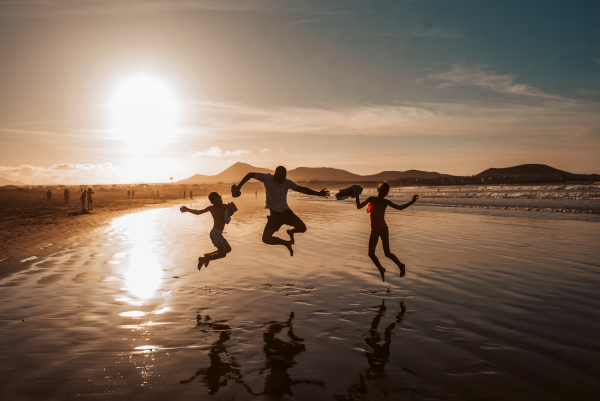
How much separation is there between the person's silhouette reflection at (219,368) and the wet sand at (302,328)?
0.02 m

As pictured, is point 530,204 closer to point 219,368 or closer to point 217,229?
point 217,229

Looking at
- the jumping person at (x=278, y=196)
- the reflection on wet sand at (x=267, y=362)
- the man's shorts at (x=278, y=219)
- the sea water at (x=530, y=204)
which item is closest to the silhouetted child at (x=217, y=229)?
the jumping person at (x=278, y=196)

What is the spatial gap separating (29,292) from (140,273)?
2.35 meters

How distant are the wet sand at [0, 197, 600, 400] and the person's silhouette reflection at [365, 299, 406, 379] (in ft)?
0.09

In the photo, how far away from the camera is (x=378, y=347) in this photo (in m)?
4.93

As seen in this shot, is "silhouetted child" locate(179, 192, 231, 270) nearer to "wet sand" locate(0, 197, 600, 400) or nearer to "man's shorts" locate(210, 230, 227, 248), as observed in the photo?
"man's shorts" locate(210, 230, 227, 248)

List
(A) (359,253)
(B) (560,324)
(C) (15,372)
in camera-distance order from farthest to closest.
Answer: (A) (359,253)
(B) (560,324)
(C) (15,372)

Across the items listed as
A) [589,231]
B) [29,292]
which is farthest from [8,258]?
[589,231]

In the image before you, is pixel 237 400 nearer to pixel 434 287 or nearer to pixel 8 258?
pixel 434 287

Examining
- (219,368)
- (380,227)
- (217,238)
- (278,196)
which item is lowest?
(219,368)

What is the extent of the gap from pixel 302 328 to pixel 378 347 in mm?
1254

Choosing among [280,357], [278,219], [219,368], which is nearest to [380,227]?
[278,219]

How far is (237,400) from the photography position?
12.2 ft

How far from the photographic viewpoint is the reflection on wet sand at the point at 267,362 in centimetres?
401
